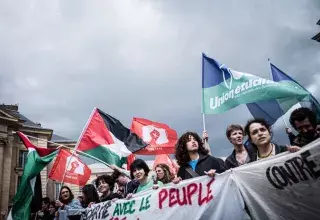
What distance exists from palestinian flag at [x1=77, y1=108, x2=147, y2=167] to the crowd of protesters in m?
1.79

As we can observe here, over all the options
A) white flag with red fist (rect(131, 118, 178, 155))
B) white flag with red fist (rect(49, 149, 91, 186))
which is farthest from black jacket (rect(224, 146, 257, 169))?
white flag with red fist (rect(49, 149, 91, 186))

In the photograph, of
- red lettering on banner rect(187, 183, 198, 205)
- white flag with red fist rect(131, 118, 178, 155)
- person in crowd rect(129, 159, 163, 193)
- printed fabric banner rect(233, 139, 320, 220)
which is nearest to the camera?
printed fabric banner rect(233, 139, 320, 220)

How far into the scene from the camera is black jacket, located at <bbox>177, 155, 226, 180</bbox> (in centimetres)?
430

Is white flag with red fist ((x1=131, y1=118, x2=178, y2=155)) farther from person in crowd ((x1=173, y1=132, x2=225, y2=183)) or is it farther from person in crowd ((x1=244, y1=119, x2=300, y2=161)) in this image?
person in crowd ((x1=244, y1=119, x2=300, y2=161))

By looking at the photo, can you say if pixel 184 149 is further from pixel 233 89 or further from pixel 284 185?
pixel 233 89

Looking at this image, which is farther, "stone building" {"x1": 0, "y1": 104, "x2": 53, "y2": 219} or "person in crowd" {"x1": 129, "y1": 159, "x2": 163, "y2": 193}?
"stone building" {"x1": 0, "y1": 104, "x2": 53, "y2": 219}

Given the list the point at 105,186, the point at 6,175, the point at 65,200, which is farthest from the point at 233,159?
the point at 6,175

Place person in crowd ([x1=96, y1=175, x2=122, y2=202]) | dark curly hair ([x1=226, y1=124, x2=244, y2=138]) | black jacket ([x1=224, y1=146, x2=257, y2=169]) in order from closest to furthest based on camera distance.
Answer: black jacket ([x1=224, y1=146, x2=257, y2=169]) → dark curly hair ([x1=226, y1=124, x2=244, y2=138]) → person in crowd ([x1=96, y1=175, x2=122, y2=202])

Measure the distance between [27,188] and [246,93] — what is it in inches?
191

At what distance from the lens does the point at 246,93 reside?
20.7ft

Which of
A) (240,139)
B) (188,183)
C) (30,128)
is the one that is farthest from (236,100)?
(30,128)

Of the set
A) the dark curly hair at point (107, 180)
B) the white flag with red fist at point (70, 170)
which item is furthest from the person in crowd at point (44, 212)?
the dark curly hair at point (107, 180)

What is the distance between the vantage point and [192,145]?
458 cm

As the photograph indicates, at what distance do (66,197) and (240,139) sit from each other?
3824mm
